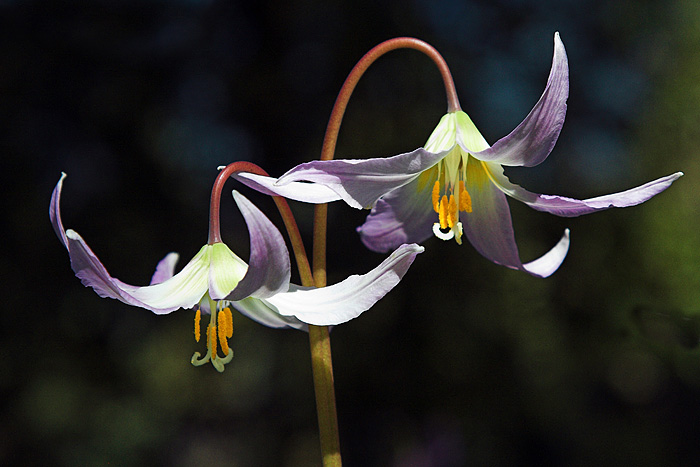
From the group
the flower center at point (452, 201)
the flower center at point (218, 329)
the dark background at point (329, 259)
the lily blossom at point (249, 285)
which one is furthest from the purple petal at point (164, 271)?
the dark background at point (329, 259)

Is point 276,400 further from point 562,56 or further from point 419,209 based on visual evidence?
point 562,56

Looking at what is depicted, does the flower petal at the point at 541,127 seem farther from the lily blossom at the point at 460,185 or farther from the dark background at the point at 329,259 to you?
the dark background at the point at 329,259

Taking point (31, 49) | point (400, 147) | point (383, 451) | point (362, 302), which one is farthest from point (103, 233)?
point (362, 302)

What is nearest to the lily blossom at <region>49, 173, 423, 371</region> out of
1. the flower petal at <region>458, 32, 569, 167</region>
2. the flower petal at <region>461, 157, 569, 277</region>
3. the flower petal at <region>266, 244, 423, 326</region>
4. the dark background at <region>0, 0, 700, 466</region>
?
the flower petal at <region>266, 244, 423, 326</region>

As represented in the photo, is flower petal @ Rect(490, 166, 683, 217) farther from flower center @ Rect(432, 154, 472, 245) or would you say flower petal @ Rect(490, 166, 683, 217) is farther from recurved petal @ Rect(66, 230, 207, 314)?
recurved petal @ Rect(66, 230, 207, 314)

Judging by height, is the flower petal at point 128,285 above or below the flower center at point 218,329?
above
